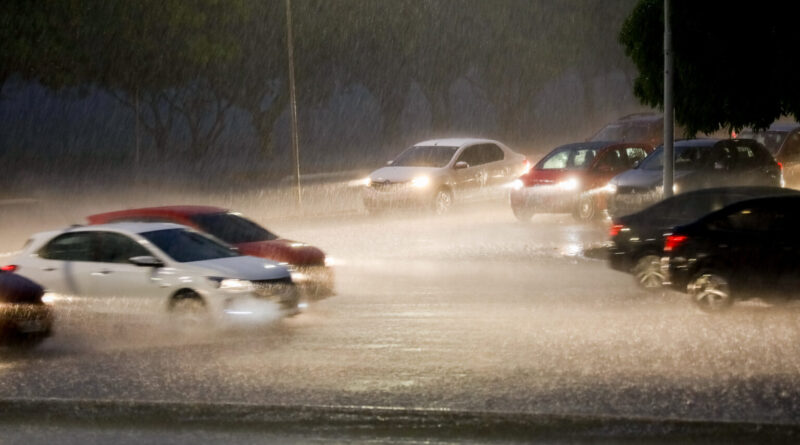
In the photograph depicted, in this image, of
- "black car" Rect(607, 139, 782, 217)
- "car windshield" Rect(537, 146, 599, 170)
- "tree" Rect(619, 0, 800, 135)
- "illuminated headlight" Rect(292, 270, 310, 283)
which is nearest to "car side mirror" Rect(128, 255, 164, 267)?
"illuminated headlight" Rect(292, 270, 310, 283)

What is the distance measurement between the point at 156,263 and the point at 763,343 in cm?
630

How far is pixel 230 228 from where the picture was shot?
51.6 feet

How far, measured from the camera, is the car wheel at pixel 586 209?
25.4m

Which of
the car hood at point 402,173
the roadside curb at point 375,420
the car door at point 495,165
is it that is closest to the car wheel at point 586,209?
the car door at point 495,165

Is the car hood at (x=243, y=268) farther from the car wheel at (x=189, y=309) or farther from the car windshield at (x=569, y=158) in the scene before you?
the car windshield at (x=569, y=158)

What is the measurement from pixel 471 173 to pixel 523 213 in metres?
2.52

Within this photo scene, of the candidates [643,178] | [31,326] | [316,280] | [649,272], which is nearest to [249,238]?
[316,280]

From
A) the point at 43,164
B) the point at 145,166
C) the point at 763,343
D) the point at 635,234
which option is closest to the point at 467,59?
the point at 145,166

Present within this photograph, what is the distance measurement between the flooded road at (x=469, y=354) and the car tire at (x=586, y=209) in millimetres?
7509

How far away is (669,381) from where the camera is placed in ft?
32.8

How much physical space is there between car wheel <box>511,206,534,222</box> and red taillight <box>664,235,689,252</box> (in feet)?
38.5

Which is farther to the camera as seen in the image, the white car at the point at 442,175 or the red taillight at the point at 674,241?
the white car at the point at 442,175

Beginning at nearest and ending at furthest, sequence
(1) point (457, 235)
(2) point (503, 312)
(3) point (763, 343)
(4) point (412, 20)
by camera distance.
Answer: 1. (3) point (763, 343)
2. (2) point (503, 312)
3. (1) point (457, 235)
4. (4) point (412, 20)

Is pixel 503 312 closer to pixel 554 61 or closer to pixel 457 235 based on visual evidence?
pixel 457 235
